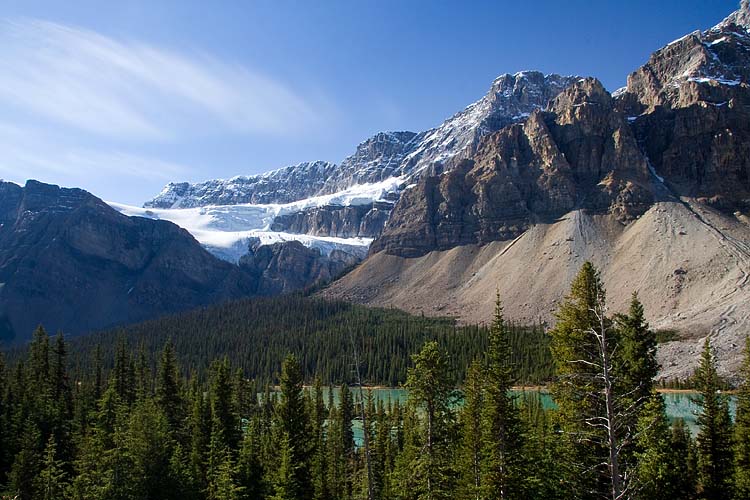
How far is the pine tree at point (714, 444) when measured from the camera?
29.4 metres

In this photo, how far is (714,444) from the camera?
30328 mm

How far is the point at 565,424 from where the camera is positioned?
22.9 meters

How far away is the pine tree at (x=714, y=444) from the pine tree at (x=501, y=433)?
1387 cm

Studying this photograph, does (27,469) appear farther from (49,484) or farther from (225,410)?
(225,410)

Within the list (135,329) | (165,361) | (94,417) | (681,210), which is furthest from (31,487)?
(681,210)

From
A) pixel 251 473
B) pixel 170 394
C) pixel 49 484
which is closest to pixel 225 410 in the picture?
pixel 251 473

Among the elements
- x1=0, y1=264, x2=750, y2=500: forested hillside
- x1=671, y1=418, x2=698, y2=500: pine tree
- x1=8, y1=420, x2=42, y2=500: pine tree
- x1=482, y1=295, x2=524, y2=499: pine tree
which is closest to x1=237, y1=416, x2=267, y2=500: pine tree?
x1=0, y1=264, x2=750, y2=500: forested hillside

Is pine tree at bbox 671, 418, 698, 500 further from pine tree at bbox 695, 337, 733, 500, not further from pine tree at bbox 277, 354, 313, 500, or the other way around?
pine tree at bbox 277, 354, 313, 500

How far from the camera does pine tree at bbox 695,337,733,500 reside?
2944 centimetres

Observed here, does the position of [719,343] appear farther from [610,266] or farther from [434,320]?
[434,320]

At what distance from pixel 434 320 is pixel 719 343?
88.3 metres

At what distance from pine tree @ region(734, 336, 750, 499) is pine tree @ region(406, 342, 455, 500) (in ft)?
50.2

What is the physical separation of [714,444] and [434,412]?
17.8 m

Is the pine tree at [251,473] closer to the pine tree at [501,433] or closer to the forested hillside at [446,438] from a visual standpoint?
the forested hillside at [446,438]
